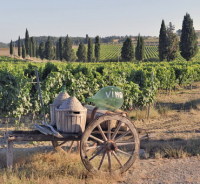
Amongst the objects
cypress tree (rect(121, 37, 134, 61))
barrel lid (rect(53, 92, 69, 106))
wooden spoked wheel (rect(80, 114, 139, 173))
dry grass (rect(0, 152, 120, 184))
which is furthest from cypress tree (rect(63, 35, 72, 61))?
wooden spoked wheel (rect(80, 114, 139, 173))

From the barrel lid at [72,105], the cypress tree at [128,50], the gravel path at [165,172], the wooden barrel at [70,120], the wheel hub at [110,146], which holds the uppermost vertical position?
the cypress tree at [128,50]

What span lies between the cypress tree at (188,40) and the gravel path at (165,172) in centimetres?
4597

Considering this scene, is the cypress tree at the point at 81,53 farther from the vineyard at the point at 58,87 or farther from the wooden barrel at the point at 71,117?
the wooden barrel at the point at 71,117

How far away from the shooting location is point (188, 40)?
49281mm

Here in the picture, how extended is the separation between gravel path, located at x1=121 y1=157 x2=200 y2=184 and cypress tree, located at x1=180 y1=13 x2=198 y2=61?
151ft

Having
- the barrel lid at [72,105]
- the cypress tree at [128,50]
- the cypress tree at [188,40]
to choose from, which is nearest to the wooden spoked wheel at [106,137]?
the barrel lid at [72,105]

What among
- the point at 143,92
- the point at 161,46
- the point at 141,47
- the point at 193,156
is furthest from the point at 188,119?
the point at 141,47

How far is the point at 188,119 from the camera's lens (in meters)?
10.7

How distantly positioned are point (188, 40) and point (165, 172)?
47379mm

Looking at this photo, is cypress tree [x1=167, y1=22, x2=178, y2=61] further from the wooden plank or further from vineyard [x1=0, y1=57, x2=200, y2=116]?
the wooden plank

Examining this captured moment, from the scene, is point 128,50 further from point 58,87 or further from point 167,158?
point 167,158

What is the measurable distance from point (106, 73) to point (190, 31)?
136ft

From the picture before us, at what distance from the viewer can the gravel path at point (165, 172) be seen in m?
4.65

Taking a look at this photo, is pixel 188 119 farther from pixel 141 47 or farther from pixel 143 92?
pixel 141 47
